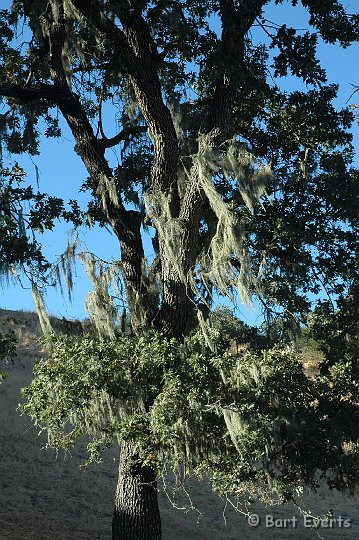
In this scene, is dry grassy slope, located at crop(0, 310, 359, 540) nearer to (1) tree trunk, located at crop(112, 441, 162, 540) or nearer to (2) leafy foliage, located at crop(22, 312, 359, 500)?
(1) tree trunk, located at crop(112, 441, 162, 540)

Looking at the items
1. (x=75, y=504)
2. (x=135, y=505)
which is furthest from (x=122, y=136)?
(x=75, y=504)

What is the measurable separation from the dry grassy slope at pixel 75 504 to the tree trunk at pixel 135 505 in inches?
110

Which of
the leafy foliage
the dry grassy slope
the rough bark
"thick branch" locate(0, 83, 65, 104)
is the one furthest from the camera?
the dry grassy slope

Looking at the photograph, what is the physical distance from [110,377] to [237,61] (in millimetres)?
6242

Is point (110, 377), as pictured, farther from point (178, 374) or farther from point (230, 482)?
point (230, 482)

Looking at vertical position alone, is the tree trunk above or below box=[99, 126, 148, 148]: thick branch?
below

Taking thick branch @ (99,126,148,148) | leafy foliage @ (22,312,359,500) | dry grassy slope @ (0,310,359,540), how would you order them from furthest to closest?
dry grassy slope @ (0,310,359,540), thick branch @ (99,126,148,148), leafy foliage @ (22,312,359,500)

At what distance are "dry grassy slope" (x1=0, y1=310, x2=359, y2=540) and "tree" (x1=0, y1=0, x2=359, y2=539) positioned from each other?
12.0 feet

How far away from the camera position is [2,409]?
23.1 meters

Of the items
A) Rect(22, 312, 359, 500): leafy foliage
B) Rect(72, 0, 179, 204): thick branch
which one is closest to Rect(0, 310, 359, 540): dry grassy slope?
Rect(22, 312, 359, 500): leafy foliage

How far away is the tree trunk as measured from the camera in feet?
42.6

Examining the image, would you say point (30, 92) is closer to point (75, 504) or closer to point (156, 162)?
point (156, 162)

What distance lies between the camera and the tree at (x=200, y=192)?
459 inches

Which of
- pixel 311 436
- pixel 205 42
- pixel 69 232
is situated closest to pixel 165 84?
pixel 205 42
